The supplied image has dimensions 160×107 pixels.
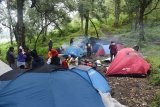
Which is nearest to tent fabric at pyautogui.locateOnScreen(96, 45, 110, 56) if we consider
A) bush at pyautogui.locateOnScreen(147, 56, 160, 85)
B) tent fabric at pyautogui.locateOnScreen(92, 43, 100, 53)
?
tent fabric at pyautogui.locateOnScreen(92, 43, 100, 53)

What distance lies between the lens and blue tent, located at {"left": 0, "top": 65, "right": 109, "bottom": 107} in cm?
997

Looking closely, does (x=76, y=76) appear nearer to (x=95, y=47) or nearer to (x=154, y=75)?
(x=154, y=75)

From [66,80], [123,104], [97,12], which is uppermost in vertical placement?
[97,12]

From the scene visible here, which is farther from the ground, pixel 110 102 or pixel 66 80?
pixel 66 80

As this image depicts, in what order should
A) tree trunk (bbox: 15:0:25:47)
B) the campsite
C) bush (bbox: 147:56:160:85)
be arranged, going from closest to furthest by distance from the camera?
1. the campsite
2. bush (bbox: 147:56:160:85)
3. tree trunk (bbox: 15:0:25:47)

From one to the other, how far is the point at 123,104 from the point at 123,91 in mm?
1907

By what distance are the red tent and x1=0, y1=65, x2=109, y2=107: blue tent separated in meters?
6.57

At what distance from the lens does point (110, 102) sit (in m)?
11.3

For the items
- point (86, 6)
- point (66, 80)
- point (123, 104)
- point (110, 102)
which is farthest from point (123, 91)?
point (86, 6)

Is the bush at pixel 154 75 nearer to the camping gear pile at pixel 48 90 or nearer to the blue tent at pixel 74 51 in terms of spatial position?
the camping gear pile at pixel 48 90

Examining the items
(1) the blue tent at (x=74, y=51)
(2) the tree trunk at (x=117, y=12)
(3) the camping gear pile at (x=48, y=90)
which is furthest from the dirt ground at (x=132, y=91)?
(2) the tree trunk at (x=117, y=12)

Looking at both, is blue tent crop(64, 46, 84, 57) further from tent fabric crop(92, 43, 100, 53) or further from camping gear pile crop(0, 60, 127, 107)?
camping gear pile crop(0, 60, 127, 107)

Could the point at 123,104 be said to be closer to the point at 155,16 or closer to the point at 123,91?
the point at 123,91

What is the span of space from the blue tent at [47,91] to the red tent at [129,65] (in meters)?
6.57
